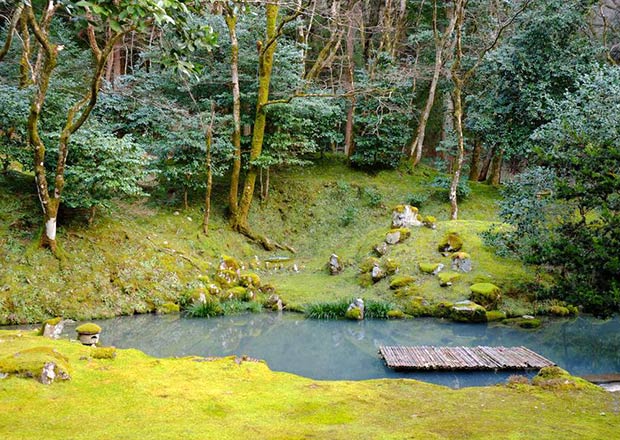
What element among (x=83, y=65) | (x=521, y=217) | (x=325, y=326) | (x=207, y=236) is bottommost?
(x=325, y=326)

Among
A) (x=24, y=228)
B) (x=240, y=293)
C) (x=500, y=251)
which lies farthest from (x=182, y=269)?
(x=500, y=251)

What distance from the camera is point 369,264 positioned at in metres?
14.2

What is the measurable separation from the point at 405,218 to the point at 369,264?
8.20 feet

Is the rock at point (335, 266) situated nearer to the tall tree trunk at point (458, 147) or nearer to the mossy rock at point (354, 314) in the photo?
the mossy rock at point (354, 314)

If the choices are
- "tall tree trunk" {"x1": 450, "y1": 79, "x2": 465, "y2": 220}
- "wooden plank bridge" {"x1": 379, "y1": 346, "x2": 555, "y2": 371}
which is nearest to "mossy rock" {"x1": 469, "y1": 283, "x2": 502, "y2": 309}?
"wooden plank bridge" {"x1": 379, "y1": 346, "x2": 555, "y2": 371}

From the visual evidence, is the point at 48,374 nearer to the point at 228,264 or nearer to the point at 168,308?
the point at 168,308

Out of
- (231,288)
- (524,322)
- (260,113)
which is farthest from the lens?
(260,113)

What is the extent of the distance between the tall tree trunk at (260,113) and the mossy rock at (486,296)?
27.6 ft

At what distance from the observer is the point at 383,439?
3.71m

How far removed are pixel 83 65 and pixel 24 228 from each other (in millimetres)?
10543

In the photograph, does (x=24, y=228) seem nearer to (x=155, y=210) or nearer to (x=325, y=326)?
(x=155, y=210)

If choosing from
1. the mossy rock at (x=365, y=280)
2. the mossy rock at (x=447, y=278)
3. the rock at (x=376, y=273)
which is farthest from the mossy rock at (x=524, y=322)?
the mossy rock at (x=365, y=280)

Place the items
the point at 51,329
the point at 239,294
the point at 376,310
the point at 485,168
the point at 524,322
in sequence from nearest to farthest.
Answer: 1. the point at 51,329
2. the point at 524,322
3. the point at 376,310
4. the point at 239,294
5. the point at 485,168

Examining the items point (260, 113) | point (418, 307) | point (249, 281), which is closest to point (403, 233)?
point (418, 307)
